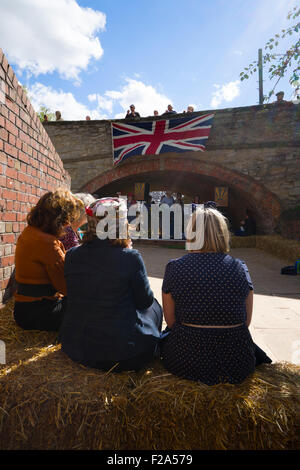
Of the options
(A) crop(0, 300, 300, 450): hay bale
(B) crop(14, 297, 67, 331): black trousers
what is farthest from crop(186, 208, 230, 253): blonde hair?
(B) crop(14, 297, 67, 331): black trousers

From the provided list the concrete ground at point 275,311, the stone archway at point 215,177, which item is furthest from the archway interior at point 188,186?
the concrete ground at point 275,311

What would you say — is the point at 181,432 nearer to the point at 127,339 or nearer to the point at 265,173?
the point at 127,339

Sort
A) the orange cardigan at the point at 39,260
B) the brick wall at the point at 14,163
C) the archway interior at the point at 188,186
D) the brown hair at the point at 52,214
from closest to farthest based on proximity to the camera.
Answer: the orange cardigan at the point at 39,260 < the brown hair at the point at 52,214 < the brick wall at the point at 14,163 < the archway interior at the point at 188,186

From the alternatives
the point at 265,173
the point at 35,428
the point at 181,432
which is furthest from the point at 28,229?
the point at 265,173

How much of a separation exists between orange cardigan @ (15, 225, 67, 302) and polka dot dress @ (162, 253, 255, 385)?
3.10 ft

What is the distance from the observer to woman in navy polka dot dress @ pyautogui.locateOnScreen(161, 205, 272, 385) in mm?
1493

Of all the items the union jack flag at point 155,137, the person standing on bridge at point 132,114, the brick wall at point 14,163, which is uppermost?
the person standing on bridge at point 132,114

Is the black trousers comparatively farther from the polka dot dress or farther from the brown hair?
the polka dot dress

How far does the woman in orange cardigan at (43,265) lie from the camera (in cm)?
201

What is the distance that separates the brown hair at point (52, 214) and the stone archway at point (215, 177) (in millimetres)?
9060

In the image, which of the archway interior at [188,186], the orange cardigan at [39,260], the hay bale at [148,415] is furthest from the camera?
the archway interior at [188,186]

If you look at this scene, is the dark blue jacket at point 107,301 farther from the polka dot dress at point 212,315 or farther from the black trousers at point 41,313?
the black trousers at point 41,313

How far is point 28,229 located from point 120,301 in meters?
0.99

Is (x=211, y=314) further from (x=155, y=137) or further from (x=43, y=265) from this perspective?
(x=155, y=137)
